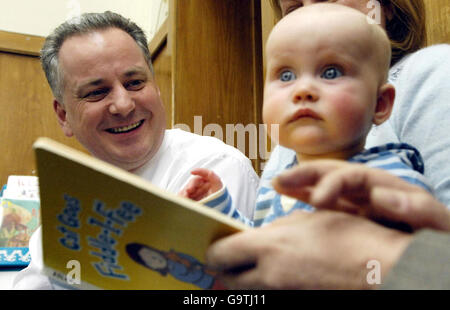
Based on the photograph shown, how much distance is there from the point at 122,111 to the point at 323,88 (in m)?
0.86

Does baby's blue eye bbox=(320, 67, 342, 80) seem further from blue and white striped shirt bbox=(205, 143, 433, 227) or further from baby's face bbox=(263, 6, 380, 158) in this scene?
blue and white striped shirt bbox=(205, 143, 433, 227)

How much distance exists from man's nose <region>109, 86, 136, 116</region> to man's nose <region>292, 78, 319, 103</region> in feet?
2.70

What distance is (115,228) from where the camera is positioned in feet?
1.69

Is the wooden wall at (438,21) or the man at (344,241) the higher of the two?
the wooden wall at (438,21)

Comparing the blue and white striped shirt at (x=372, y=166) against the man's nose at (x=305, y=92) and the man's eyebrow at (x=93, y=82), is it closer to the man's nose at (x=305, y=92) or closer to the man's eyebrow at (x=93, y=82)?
the man's nose at (x=305, y=92)

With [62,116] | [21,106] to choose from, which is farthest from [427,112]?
[21,106]

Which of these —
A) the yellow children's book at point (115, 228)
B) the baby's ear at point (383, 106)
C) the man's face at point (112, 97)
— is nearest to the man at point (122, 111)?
the man's face at point (112, 97)

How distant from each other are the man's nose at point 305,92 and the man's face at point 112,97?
82 cm

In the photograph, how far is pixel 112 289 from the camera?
0.58m

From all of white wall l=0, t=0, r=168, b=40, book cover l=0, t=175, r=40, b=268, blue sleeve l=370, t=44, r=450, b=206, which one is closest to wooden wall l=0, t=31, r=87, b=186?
white wall l=0, t=0, r=168, b=40

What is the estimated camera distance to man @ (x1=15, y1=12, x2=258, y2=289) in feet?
4.49

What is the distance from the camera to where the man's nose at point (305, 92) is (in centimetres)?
63

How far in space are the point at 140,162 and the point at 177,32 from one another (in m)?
1.07
